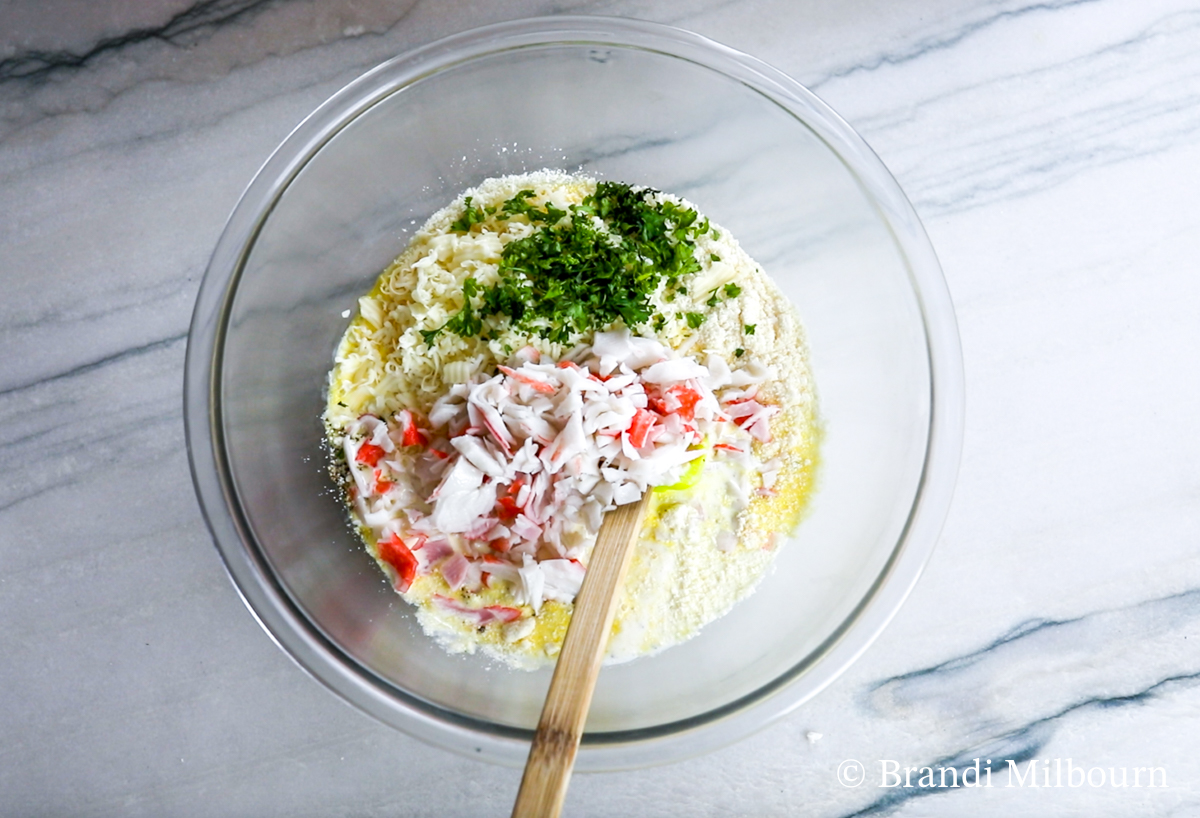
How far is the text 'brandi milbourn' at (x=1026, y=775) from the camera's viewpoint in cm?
165

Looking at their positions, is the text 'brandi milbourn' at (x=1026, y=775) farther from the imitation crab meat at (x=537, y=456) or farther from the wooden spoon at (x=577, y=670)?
the wooden spoon at (x=577, y=670)

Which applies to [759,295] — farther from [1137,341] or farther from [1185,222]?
[1185,222]

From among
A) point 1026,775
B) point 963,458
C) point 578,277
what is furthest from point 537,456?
point 1026,775

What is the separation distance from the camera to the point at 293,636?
54.4 inches

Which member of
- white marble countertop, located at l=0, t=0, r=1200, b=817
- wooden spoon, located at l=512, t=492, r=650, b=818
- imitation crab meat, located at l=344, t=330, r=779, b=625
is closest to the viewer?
wooden spoon, located at l=512, t=492, r=650, b=818

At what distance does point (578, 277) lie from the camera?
143cm

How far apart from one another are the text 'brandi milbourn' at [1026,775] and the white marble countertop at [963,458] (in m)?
0.01

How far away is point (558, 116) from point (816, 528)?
0.95 metres

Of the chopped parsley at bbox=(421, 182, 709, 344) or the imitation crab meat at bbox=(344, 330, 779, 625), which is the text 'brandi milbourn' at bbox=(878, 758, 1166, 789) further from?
the chopped parsley at bbox=(421, 182, 709, 344)

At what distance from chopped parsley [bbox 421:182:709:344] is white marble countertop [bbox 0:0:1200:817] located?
541mm

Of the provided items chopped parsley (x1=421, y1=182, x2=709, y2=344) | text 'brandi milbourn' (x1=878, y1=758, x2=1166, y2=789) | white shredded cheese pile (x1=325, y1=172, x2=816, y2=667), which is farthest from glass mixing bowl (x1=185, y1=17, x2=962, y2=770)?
Answer: text 'brandi milbourn' (x1=878, y1=758, x2=1166, y2=789)

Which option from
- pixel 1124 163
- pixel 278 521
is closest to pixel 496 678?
pixel 278 521

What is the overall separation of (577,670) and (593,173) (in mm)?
985

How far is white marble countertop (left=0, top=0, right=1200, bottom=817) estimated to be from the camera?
5.37 feet
